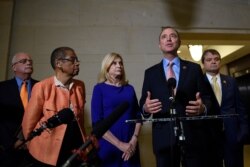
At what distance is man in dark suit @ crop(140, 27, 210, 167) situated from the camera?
154 cm

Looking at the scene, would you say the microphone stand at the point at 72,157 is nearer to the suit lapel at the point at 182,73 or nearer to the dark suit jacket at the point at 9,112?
the suit lapel at the point at 182,73

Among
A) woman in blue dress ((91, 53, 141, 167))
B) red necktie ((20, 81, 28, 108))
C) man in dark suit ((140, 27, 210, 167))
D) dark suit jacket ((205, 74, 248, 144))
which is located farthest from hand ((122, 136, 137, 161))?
red necktie ((20, 81, 28, 108))

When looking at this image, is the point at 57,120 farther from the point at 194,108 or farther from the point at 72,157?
the point at 194,108

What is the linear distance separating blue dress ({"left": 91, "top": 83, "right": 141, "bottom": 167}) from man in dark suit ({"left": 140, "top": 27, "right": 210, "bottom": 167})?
0.23 meters

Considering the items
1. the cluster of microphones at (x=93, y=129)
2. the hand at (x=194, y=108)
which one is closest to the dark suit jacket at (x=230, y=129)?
the hand at (x=194, y=108)

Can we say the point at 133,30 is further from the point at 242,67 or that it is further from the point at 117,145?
the point at 242,67

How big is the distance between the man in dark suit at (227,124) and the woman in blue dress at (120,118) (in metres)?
0.60

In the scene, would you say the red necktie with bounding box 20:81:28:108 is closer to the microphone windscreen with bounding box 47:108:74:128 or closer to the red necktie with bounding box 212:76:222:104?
the microphone windscreen with bounding box 47:108:74:128

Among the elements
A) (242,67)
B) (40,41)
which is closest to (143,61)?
(40,41)

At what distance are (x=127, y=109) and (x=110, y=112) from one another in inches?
10.9

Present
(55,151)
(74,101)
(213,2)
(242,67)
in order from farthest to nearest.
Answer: (242,67)
(213,2)
(74,101)
(55,151)

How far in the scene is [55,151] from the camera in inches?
62.9

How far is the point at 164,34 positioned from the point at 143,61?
1.17m

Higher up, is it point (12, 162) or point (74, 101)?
point (74, 101)
